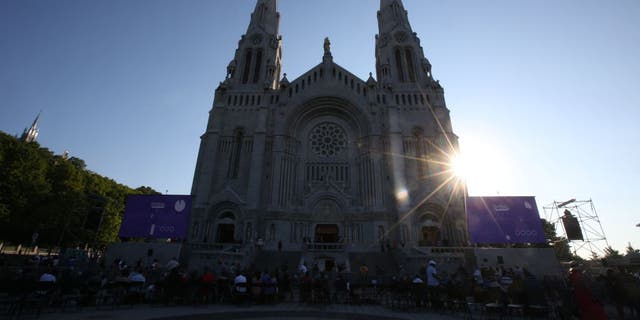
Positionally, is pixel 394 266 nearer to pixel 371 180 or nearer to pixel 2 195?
pixel 371 180

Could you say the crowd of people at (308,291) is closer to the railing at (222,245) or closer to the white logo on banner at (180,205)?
the railing at (222,245)

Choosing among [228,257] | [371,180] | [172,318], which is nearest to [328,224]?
[371,180]

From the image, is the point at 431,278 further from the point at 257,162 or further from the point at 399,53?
the point at 399,53

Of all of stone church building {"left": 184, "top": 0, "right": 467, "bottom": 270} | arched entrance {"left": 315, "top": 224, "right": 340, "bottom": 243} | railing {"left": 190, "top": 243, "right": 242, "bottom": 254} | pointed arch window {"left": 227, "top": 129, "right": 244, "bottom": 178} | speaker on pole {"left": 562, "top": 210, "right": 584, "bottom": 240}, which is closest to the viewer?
railing {"left": 190, "top": 243, "right": 242, "bottom": 254}

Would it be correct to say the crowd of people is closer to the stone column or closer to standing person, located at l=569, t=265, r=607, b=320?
standing person, located at l=569, t=265, r=607, b=320

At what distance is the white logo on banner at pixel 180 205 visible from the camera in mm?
20812

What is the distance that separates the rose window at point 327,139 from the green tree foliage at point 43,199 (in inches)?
751

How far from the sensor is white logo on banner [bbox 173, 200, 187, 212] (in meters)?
20.8

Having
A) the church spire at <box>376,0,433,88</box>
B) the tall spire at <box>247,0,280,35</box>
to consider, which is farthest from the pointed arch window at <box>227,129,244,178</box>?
the church spire at <box>376,0,433,88</box>

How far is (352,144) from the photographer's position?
30.0 meters

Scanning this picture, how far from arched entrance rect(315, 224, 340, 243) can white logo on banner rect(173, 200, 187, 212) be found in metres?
11.7

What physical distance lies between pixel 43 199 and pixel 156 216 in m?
13.5

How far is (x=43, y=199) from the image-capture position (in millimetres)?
25062

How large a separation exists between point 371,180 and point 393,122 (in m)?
6.68
